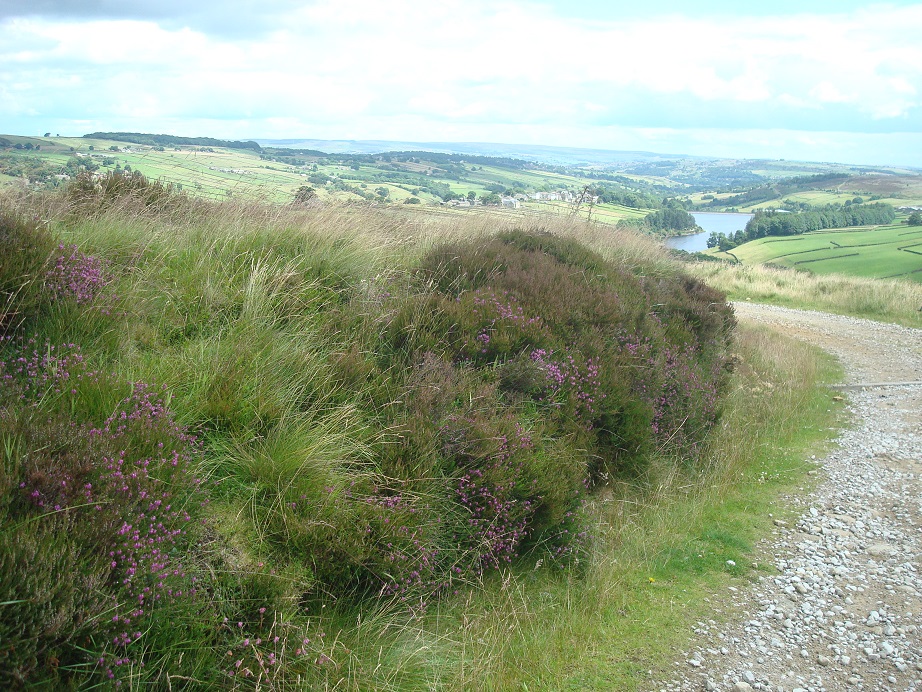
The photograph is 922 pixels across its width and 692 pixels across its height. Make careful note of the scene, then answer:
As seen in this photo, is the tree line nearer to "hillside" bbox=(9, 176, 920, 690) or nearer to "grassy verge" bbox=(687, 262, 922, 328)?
"grassy verge" bbox=(687, 262, 922, 328)

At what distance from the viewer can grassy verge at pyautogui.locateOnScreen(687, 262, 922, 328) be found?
21.7 m

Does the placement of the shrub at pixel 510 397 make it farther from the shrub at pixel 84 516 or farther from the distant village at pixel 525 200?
the distant village at pixel 525 200

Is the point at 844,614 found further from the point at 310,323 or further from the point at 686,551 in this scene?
the point at 310,323

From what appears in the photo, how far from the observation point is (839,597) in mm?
5336

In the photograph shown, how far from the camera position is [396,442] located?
4.71m

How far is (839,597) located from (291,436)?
4522mm

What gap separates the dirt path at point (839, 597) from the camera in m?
4.38

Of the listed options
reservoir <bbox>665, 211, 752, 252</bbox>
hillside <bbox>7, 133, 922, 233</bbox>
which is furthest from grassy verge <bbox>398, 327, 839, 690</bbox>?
reservoir <bbox>665, 211, 752, 252</bbox>

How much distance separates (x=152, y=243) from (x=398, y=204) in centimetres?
631

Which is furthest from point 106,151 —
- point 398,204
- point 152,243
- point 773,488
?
point 773,488

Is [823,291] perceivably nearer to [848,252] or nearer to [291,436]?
[848,252]

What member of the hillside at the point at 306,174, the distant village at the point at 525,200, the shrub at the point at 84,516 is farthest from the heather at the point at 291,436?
the distant village at the point at 525,200

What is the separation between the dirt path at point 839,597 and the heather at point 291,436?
1.15 metres

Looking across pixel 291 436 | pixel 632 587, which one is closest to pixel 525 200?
pixel 632 587
